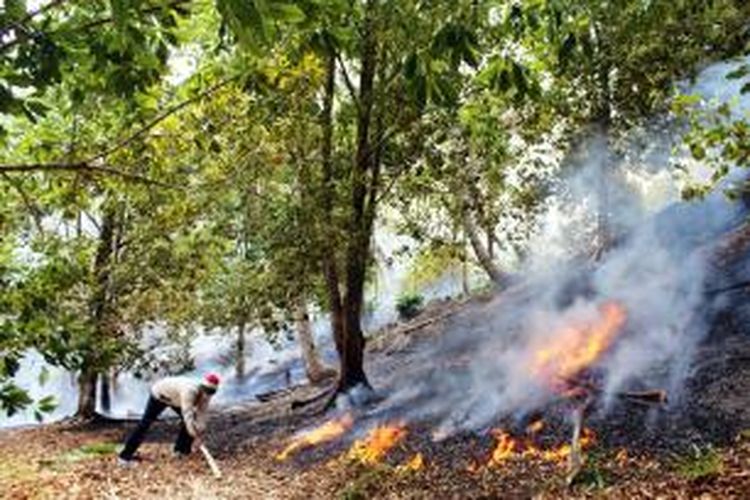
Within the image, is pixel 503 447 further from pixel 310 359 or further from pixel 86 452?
pixel 310 359

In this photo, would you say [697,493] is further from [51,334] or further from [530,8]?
[51,334]

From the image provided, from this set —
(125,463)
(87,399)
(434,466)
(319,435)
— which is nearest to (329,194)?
(319,435)

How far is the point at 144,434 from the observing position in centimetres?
1414

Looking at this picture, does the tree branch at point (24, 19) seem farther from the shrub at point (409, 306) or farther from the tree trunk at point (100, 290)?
the shrub at point (409, 306)

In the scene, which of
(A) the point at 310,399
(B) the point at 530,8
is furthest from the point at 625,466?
(A) the point at 310,399

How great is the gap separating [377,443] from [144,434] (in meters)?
4.34

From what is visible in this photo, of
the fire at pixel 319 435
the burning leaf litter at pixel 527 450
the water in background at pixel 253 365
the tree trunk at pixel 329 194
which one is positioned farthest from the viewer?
the water in background at pixel 253 365

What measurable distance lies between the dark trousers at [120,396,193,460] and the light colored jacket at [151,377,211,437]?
0.19 metres

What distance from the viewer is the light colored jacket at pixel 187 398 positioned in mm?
13594

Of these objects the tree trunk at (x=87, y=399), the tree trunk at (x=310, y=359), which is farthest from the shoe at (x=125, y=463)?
the tree trunk at (x=310, y=359)

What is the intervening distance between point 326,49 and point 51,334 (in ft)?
7.41

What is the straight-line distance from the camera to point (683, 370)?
12.3 metres

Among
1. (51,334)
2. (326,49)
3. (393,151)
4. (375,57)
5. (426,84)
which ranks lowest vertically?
(51,334)

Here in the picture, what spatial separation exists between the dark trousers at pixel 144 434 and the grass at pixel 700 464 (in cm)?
854
